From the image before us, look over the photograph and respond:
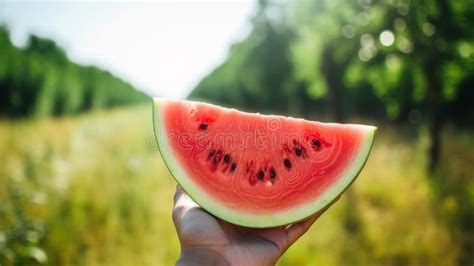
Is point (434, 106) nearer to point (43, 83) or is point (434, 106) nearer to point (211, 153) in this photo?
point (211, 153)

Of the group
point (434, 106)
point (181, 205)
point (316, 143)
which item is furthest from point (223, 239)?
point (434, 106)

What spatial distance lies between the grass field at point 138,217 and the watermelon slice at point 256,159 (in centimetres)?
186

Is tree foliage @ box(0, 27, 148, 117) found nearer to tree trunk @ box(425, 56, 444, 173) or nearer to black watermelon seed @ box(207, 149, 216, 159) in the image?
tree trunk @ box(425, 56, 444, 173)

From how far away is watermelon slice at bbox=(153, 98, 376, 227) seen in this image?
167cm

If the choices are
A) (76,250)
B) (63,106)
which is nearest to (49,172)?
(76,250)

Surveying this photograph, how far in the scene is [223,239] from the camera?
60.8 inches

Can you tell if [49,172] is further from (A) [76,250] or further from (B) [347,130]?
(B) [347,130]

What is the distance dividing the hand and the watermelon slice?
63mm

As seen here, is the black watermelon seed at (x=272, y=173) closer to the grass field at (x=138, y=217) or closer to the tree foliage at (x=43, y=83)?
the grass field at (x=138, y=217)

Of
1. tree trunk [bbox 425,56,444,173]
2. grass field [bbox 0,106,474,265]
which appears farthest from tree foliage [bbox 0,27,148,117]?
tree trunk [bbox 425,56,444,173]

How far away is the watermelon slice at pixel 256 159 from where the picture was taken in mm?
1665

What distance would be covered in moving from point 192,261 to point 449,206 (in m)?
4.91

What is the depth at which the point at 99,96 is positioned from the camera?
86.2 ft

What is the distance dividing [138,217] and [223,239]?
137 inches
